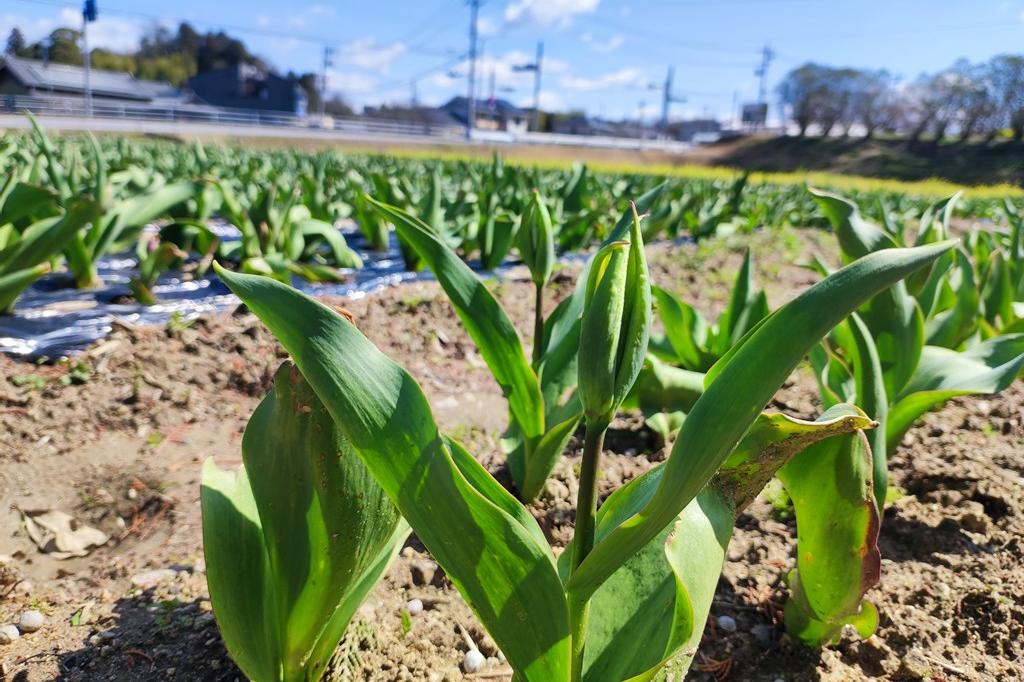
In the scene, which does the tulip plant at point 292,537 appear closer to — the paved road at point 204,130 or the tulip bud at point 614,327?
the tulip bud at point 614,327

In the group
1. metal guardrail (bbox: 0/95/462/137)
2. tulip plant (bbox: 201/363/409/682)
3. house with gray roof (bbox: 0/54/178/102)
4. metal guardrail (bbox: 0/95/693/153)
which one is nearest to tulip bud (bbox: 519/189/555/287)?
tulip plant (bbox: 201/363/409/682)

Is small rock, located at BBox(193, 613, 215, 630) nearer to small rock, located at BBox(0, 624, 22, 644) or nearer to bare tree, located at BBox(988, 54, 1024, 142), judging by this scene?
small rock, located at BBox(0, 624, 22, 644)

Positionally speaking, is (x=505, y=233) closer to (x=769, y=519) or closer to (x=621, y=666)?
(x=769, y=519)

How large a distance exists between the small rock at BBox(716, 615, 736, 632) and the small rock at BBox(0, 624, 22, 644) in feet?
4.52

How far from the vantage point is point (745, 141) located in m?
55.8

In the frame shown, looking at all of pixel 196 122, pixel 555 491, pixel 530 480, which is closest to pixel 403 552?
pixel 530 480

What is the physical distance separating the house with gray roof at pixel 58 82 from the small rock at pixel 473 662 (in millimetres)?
57102

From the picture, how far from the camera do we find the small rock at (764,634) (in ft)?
4.44

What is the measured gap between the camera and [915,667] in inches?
49.3

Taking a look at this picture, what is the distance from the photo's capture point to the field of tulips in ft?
2.36

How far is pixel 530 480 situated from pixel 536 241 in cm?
61

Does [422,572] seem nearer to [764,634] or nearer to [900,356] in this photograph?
[764,634]

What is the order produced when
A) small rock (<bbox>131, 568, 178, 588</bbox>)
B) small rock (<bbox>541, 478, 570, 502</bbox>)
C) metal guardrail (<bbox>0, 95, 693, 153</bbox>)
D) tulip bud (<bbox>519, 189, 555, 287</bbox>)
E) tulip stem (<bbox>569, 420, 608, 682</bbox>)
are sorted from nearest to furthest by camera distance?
tulip stem (<bbox>569, 420, 608, 682</bbox>)
small rock (<bbox>131, 568, 178, 588</bbox>)
tulip bud (<bbox>519, 189, 555, 287</bbox>)
small rock (<bbox>541, 478, 570, 502</bbox>)
metal guardrail (<bbox>0, 95, 693, 153</bbox>)

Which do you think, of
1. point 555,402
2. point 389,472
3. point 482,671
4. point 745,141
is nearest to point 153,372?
point 555,402
